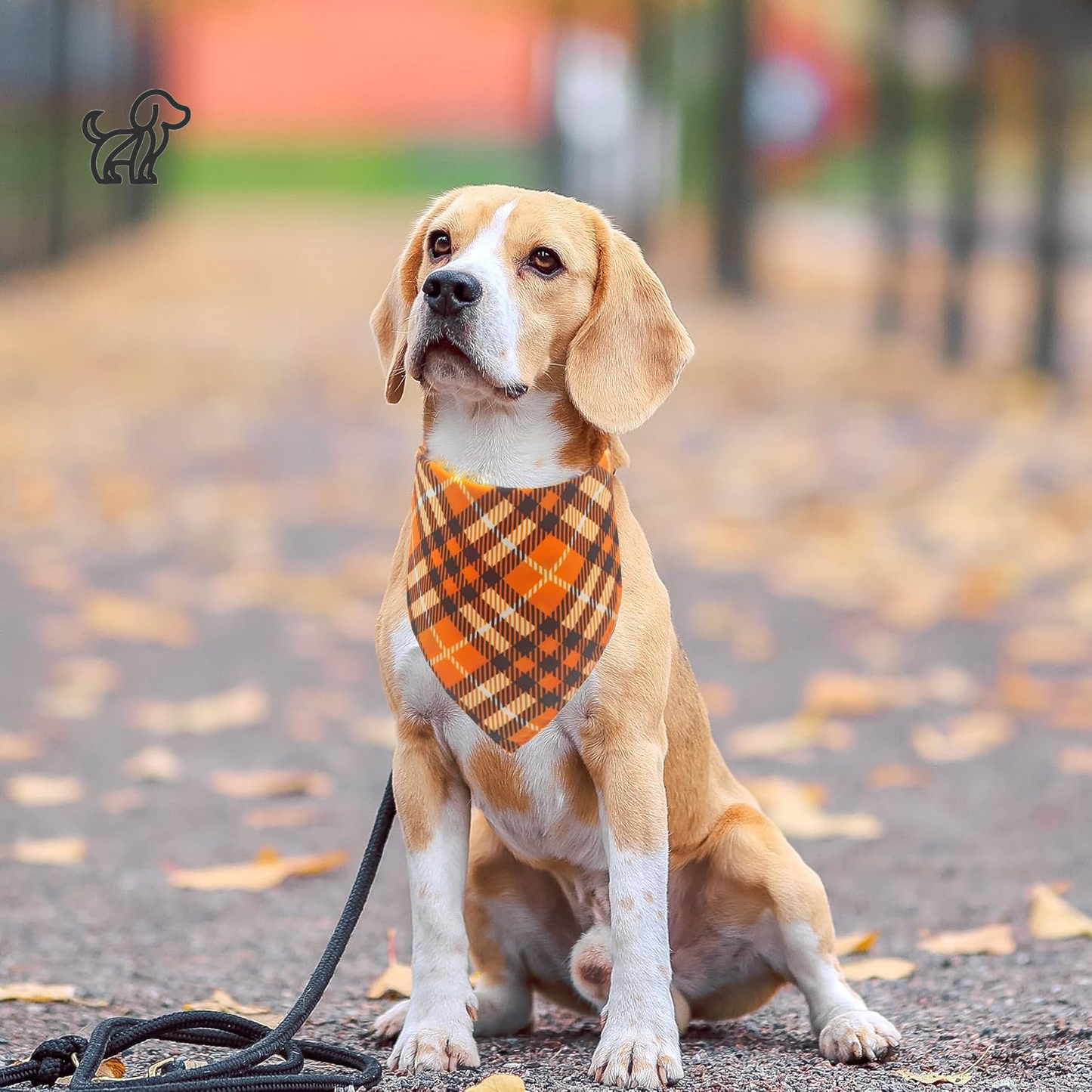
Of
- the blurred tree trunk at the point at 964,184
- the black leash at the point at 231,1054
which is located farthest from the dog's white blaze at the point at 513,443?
the blurred tree trunk at the point at 964,184

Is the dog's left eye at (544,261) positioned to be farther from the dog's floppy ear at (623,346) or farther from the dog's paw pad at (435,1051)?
the dog's paw pad at (435,1051)

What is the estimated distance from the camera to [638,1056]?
2.93 metres

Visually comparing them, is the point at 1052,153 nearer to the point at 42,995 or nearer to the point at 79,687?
the point at 79,687

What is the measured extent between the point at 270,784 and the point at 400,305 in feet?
9.43

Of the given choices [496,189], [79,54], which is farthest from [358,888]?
[79,54]

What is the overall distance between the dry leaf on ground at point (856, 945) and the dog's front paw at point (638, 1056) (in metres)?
1.05

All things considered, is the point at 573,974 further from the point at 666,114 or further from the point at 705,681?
the point at 666,114

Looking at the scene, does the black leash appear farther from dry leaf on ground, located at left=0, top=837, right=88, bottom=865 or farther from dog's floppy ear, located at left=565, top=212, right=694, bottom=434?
dry leaf on ground, located at left=0, top=837, right=88, bottom=865

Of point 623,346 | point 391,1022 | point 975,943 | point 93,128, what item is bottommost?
point 975,943

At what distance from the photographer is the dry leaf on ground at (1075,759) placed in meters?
5.92

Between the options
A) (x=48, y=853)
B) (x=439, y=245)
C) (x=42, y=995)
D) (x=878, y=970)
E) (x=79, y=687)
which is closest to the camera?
(x=439, y=245)

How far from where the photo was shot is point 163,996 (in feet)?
12.1

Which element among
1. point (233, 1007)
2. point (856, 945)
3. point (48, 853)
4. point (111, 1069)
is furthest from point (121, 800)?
point (856, 945)

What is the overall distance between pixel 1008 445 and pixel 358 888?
Result: 9.68 m
